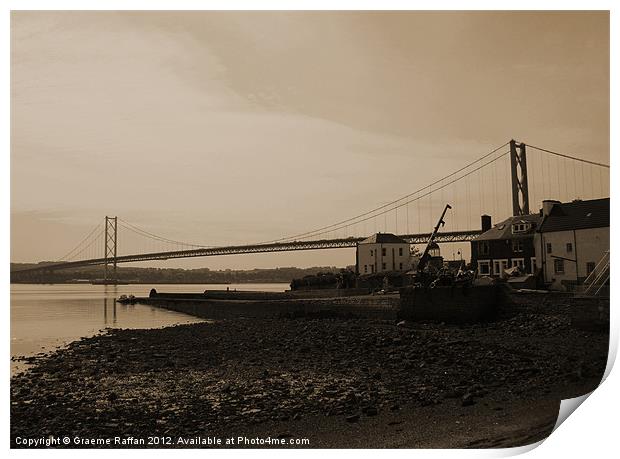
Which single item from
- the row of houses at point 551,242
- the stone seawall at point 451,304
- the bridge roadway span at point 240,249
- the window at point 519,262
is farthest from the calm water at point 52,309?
the stone seawall at point 451,304

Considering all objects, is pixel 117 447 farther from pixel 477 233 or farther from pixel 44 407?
pixel 477 233

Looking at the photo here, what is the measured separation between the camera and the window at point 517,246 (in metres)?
5.12

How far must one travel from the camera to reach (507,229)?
503cm

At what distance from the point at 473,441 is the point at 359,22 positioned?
3.01 m

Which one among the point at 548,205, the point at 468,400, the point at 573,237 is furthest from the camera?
the point at 548,205

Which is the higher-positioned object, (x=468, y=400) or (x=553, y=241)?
(x=553, y=241)

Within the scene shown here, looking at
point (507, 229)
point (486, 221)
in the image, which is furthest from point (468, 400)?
point (507, 229)

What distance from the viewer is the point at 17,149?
12.7 ft

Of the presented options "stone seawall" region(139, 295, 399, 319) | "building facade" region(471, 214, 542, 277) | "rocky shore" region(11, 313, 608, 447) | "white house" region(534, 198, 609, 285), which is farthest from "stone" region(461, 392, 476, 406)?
"stone seawall" region(139, 295, 399, 319)

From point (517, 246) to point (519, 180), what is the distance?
1079mm

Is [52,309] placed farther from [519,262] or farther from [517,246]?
[519,262]

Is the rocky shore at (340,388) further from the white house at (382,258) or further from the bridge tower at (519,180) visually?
the white house at (382,258)

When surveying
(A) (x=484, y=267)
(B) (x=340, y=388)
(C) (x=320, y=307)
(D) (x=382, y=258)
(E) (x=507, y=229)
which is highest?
(E) (x=507, y=229)
